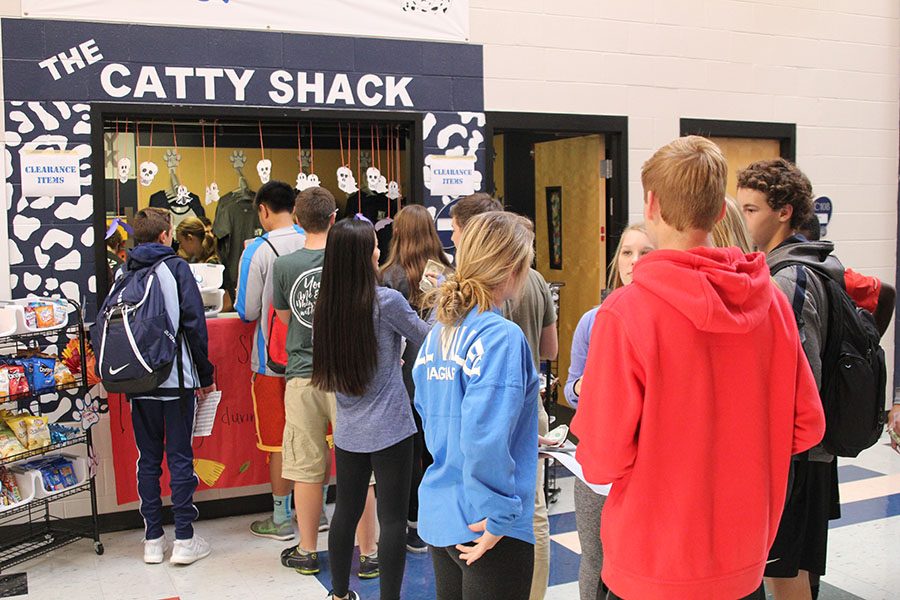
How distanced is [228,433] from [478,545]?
110 inches

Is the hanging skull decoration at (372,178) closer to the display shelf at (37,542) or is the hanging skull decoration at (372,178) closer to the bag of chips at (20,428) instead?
the bag of chips at (20,428)

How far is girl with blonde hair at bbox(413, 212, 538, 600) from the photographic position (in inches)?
85.1

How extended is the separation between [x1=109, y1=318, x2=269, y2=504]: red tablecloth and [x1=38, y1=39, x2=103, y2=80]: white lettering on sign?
4.48 feet

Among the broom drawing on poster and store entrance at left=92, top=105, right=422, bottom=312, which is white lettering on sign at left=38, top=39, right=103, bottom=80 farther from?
the broom drawing on poster

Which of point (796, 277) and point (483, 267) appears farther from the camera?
point (796, 277)

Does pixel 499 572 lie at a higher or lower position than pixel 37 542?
higher

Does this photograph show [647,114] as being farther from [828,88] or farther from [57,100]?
[57,100]

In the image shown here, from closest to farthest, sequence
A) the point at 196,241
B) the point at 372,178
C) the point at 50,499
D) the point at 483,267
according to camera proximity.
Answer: the point at 483,267, the point at 50,499, the point at 372,178, the point at 196,241

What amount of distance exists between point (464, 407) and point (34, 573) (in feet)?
9.11

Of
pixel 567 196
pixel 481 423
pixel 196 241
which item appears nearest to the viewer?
pixel 481 423

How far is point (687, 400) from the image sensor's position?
1763 millimetres

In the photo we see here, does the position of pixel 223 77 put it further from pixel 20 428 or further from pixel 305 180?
pixel 20 428

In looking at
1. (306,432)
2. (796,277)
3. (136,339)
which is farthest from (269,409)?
(796,277)

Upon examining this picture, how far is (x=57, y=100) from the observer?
4.36 metres
